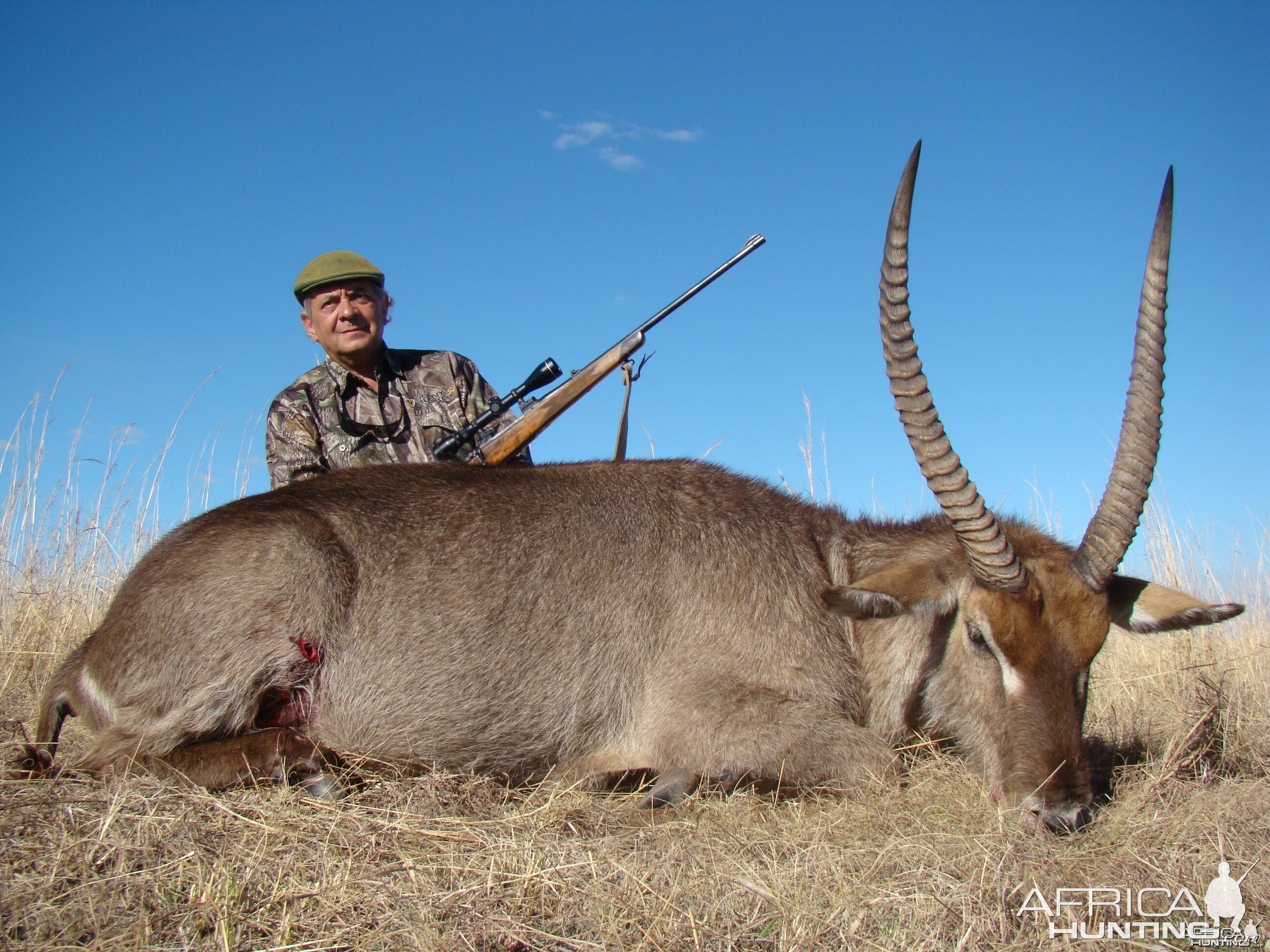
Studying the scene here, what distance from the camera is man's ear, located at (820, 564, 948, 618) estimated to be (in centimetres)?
364

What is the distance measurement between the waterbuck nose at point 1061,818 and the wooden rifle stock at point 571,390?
3.95 meters

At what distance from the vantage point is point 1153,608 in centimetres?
390

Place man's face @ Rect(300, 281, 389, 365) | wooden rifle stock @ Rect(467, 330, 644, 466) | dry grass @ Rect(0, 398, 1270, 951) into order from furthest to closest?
man's face @ Rect(300, 281, 389, 365), wooden rifle stock @ Rect(467, 330, 644, 466), dry grass @ Rect(0, 398, 1270, 951)

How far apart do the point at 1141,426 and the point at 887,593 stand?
1.30 meters

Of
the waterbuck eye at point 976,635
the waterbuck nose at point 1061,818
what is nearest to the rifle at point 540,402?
the waterbuck eye at point 976,635

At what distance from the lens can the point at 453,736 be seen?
3752 millimetres

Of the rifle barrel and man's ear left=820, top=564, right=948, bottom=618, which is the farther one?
the rifle barrel

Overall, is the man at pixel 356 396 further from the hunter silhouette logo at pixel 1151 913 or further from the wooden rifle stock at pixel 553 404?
the hunter silhouette logo at pixel 1151 913

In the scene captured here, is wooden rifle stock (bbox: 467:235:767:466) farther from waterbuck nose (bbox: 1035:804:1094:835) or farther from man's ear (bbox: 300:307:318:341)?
waterbuck nose (bbox: 1035:804:1094:835)

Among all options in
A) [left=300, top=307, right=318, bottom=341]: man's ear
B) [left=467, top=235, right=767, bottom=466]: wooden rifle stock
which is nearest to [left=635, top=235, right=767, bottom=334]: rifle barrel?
[left=467, top=235, right=767, bottom=466]: wooden rifle stock

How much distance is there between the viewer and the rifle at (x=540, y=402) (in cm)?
616

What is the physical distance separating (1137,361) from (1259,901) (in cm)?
209

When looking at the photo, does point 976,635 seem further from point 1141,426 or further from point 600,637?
point 600,637

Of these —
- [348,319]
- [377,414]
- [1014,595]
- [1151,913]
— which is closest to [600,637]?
[1014,595]
